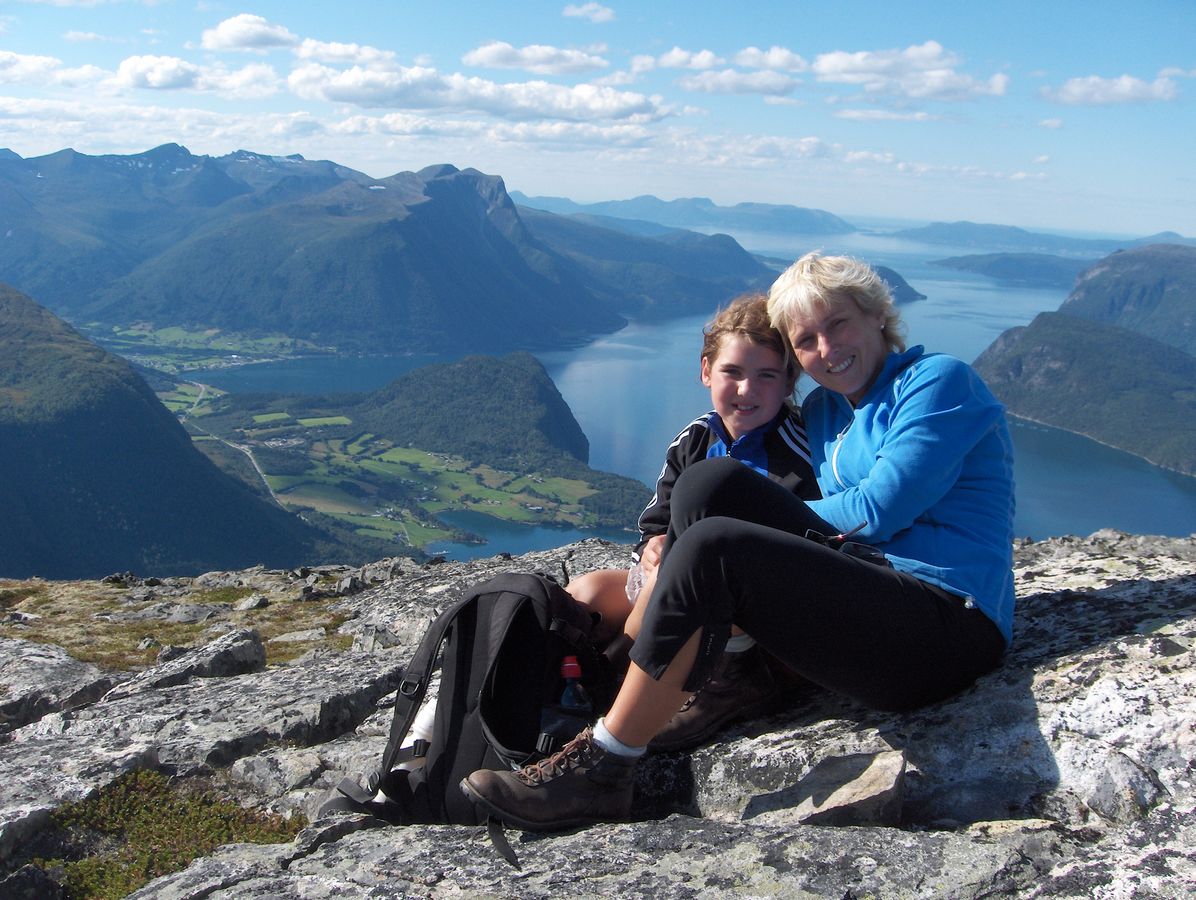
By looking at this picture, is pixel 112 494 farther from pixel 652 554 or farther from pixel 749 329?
pixel 749 329

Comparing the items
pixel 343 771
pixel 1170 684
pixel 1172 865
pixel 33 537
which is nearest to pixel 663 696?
pixel 1172 865

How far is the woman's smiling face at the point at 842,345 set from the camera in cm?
570

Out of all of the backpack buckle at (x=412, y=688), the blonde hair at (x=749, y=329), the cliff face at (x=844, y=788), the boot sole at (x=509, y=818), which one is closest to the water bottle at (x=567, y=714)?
the boot sole at (x=509, y=818)

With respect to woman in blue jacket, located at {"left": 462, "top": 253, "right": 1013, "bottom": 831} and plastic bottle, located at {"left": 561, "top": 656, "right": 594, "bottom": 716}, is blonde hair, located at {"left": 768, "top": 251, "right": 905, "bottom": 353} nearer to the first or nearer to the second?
woman in blue jacket, located at {"left": 462, "top": 253, "right": 1013, "bottom": 831}

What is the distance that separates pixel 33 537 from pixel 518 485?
79872 millimetres

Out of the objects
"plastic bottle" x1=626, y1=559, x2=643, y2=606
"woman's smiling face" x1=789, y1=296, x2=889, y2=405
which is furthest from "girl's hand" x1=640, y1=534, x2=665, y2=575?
"woman's smiling face" x1=789, y1=296, x2=889, y2=405

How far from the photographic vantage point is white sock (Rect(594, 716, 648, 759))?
4.97 metres

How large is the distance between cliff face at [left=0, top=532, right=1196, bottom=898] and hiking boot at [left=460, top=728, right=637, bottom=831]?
14cm

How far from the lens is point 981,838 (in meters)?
4.34

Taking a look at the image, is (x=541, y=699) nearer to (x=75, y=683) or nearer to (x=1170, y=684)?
(x=1170, y=684)

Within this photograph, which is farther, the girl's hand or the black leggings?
the girl's hand

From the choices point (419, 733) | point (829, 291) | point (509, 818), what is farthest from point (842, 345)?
point (419, 733)

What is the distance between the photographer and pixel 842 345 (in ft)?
18.7

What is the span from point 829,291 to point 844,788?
2.97 m
